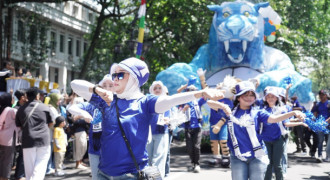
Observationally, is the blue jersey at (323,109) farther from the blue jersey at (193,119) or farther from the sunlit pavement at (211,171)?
the blue jersey at (193,119)

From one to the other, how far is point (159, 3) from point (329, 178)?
36.5ft

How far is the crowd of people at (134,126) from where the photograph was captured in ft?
11.3

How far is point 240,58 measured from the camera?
1095 centimetres

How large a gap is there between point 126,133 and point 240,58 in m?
7.95

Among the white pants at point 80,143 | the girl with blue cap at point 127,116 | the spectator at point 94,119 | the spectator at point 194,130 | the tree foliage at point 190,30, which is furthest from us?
the tree foliage at point 190,30

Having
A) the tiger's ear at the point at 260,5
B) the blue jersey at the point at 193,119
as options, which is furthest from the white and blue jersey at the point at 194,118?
the tiger's ear at the point at 260,5

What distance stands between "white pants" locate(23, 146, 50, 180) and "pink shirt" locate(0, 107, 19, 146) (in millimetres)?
521

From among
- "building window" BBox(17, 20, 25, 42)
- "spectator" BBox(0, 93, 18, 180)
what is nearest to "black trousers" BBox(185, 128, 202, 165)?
"spectator" BBox(0, 93, 18, 180)

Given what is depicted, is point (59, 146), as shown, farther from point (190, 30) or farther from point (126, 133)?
point (190, 30)

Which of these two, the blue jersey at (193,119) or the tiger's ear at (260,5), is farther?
the tiger's ear at (260,5)

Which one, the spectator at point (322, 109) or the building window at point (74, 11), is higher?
the building window at point (74, 11)

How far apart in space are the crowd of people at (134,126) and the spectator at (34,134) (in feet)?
0.05

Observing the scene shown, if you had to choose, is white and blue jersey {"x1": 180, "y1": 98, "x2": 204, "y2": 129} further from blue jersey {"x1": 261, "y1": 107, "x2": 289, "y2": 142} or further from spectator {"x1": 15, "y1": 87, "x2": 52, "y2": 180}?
spectator {"x1": 15, "y1": 87, "x2": 52, "y2": 180}

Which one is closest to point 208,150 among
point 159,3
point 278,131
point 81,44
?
point 278,131
